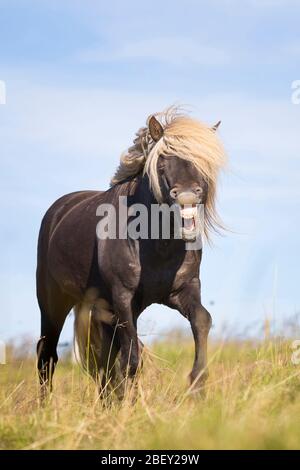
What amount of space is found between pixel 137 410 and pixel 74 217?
338 centimetres

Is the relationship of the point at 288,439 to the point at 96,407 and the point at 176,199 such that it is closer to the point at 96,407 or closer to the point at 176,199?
the point at 96,407

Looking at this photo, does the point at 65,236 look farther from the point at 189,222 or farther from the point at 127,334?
the point at 189,222

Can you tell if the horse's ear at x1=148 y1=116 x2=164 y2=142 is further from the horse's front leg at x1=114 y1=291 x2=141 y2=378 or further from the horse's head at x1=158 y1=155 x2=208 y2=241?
the horse's front leg at x1=114 y1=291 x2=141 y2=378

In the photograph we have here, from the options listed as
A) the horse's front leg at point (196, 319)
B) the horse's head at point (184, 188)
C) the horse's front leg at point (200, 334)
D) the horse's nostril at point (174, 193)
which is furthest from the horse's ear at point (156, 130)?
the horse's front leg at point (200, 334)

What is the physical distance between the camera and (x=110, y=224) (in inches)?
322

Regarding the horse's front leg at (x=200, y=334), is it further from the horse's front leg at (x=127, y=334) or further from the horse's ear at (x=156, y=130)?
the horse's ear at (x=156, y=130)

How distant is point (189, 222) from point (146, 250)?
89 cm

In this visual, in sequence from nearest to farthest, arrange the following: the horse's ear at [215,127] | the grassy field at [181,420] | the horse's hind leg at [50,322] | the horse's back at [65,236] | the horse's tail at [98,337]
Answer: the grassy field at [181,420] → the horse's ear at [215,127] → the horse's tail at [98,337] → the horse's back at [65,236] → the horse's hind leg at [50,322]

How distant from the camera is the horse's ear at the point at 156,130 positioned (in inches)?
304

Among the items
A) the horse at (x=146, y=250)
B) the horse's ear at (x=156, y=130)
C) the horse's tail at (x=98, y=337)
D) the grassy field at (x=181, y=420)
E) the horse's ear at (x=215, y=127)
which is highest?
the horse's ear at (x=215, y=127)

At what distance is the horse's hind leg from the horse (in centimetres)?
52

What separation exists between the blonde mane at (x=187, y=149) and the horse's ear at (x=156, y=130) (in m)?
0.04

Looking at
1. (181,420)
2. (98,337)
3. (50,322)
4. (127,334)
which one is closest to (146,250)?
(127,334)
